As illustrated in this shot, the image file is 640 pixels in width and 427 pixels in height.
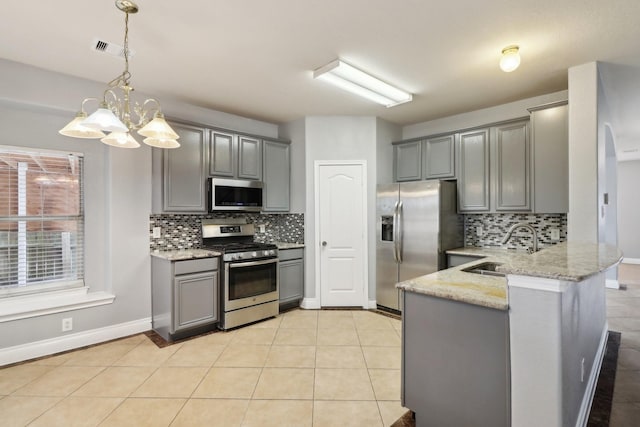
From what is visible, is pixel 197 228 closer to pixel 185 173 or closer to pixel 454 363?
pixel 185 173

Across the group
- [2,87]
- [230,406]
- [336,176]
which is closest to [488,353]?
[230,406]

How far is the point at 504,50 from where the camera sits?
8.26ft

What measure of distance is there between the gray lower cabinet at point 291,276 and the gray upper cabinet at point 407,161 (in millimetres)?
1774

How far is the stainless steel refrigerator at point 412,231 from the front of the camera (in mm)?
3684

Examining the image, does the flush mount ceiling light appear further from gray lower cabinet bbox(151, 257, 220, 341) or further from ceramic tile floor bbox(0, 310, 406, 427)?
gray lower cabinet bbox(151, 257, 220, 341)

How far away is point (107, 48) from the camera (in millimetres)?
2445

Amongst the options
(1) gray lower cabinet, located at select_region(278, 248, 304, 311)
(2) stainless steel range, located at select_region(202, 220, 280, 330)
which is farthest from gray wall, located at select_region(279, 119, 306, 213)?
(2) stainless steel range, located at select_region(202, 220, 280, 330)

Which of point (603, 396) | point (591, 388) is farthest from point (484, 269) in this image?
point (603, 396)

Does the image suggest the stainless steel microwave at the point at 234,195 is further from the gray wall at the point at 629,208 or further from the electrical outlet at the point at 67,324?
the gray wall at the point at 629,208

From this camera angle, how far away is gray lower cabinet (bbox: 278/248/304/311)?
4.10 m

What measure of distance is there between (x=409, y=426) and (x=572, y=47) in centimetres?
304

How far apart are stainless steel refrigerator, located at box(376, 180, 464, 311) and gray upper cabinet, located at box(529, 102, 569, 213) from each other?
90 cm

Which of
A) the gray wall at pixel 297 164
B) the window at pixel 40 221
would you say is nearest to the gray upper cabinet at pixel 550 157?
the gray wall at pixel 297 164

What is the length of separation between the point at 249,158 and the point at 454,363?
129 inches
